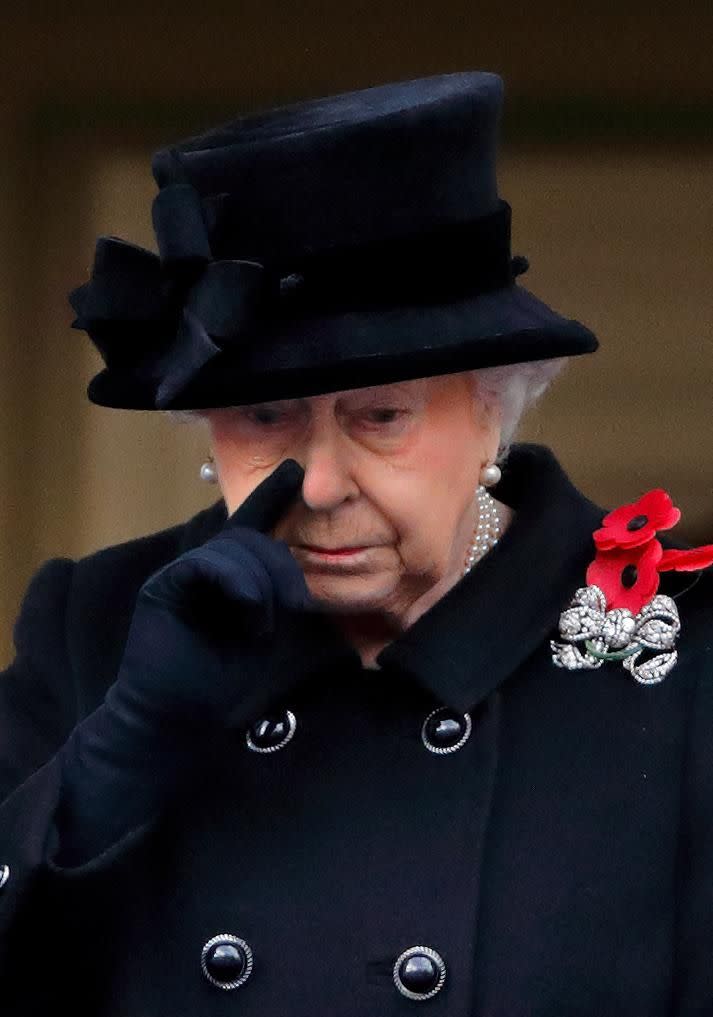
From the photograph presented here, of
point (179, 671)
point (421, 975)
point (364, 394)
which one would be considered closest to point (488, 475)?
point (364, 394)

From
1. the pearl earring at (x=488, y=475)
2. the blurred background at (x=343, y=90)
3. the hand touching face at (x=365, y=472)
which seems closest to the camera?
the hand touching face at (x=365, y=472)

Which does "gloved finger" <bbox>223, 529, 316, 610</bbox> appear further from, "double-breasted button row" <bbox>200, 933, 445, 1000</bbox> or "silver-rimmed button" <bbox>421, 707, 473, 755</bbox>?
"double-breasted button row" <bbox>200, 933, 445, 1000</bbox>

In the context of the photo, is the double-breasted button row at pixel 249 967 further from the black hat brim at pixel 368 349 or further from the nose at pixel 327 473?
the black hat brim at pixel 368 349

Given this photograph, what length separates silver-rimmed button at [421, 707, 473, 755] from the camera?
2283 millimetres

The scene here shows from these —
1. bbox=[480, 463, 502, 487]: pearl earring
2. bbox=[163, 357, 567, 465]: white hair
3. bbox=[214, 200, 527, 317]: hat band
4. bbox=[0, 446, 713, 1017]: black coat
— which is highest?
bbox=[214, 200, 527, 317]: hat band

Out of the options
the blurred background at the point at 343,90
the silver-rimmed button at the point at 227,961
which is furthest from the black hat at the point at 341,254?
the blurred background at the point at 343,90

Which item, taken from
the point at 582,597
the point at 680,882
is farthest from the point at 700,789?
the point at 582,597

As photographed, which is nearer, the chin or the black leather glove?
the black leather glove

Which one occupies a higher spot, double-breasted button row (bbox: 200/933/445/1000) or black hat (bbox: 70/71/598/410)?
black hat (bbox: 70/71/598/410)

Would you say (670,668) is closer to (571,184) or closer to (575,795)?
(575,795)

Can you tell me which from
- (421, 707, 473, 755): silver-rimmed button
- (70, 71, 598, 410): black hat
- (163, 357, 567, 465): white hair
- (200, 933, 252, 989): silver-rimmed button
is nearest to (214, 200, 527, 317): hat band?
(70, 71, 598, 410): black hat

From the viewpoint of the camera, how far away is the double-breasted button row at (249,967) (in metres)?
2.16

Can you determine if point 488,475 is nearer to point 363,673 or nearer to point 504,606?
point 504,606

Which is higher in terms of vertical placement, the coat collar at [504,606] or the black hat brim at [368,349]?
the black hat brim at [368,349]
